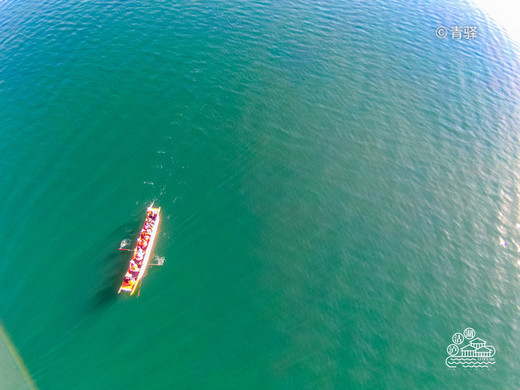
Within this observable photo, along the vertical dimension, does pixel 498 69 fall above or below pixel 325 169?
above

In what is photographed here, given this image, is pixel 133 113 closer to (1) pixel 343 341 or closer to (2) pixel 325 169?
(2) pixel 325 169

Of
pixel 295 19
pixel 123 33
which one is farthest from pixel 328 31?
pixel 123 33

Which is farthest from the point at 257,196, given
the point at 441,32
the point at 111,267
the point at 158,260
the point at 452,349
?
the point at 441,32

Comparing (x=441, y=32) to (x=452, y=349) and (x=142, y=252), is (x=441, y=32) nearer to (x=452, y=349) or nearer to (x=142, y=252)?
(x=452, y=349)

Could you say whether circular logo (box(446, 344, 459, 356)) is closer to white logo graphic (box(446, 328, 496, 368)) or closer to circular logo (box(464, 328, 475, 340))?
white logo graphic (box(446, 328, 496, 368))

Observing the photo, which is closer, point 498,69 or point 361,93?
point 361,93

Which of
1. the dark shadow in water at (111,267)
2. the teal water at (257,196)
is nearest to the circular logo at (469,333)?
the teal water at (257,196)

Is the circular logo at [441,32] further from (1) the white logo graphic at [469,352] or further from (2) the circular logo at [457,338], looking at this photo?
(2) the circular logo at [457,338]

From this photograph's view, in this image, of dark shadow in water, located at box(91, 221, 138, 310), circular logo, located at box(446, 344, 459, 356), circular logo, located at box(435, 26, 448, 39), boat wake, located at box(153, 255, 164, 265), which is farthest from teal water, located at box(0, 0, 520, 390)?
circular logo, located at box(435, 26, 448, 39)
